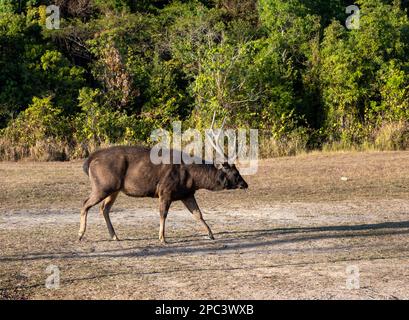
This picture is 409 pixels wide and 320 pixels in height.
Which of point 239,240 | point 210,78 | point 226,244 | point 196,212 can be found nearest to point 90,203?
point 196,212

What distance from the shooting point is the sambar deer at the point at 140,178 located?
12453 mm

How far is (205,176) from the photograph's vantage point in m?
12.8

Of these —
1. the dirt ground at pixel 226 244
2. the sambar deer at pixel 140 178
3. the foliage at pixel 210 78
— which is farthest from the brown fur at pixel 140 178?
the foliage at pixel 210 78

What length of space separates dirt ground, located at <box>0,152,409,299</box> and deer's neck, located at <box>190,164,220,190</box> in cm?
78

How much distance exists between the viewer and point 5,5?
32.3m

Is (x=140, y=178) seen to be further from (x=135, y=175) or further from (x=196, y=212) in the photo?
(x=196, y=212)

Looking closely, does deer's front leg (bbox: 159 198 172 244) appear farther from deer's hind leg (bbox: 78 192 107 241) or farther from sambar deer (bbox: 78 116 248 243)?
deer's hind leg (bbox: 78 192 107 241)

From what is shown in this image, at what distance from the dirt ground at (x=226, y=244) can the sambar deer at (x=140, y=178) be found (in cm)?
54

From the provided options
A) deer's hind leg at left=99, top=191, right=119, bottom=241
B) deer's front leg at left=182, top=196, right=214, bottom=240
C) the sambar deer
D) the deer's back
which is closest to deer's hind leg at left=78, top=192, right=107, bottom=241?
the sambar deer

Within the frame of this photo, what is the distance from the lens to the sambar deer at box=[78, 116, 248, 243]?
12453 mm

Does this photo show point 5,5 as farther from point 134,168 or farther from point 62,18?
point 134,168

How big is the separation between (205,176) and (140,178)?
0.99 metres

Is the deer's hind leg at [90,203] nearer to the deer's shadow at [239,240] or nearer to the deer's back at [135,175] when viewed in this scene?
the deer's back at [135,175]
